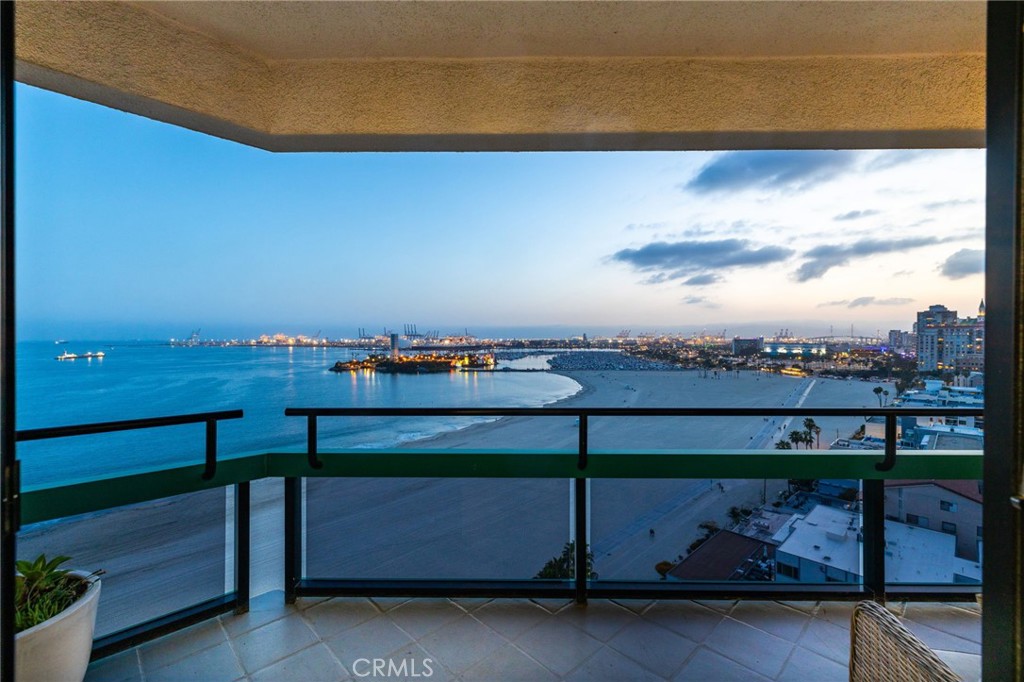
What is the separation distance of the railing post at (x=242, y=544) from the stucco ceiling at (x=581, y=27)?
2234mm

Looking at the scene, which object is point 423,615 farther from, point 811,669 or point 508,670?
point 811,669

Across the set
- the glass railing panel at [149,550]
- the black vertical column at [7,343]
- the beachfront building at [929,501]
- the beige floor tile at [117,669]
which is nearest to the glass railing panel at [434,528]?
the glass railing panel at [149,550]

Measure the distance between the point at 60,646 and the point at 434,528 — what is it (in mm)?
1501

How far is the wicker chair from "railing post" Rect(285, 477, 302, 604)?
246 centimetres

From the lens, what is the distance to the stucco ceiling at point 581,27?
1.72 m

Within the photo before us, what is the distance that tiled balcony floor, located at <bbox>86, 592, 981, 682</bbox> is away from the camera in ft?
5.95

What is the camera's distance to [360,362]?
4621 mm

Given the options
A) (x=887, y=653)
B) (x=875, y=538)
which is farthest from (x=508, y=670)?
(x=875, y=538)

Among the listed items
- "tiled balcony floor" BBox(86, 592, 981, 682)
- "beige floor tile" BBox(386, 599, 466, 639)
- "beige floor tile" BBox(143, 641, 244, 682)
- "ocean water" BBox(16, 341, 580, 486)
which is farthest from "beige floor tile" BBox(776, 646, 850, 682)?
"beige floor tile" BBox(143, 641, 244, 682)

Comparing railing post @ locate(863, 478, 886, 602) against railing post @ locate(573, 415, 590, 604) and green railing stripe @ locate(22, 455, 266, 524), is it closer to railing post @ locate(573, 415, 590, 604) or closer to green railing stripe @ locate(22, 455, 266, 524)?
railing post @ locate(573, 415, 590, 604)

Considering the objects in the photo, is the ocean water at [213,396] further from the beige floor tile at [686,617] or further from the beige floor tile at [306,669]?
the beige floor tile at [686,617]

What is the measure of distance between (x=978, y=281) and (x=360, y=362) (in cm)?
464

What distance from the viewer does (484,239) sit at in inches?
277

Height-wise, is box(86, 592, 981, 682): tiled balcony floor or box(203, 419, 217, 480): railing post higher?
box(203, 419, 217, 480): railing post
